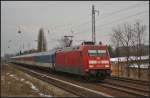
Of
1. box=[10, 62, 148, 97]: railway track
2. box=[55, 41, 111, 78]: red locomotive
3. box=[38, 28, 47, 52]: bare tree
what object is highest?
box=[38, 28, 47, 52]: bare tree

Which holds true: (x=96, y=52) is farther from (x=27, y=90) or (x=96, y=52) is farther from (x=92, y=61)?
(x=27, y=90)

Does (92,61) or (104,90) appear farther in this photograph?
A: (92,61)

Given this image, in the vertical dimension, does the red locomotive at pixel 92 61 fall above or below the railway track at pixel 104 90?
above

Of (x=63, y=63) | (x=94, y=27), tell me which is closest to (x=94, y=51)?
(x=63, y=63)

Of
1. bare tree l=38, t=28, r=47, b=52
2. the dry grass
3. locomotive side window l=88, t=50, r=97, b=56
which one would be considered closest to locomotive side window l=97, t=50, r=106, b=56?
locomotive side window l=88, t=50, r=97, b=56

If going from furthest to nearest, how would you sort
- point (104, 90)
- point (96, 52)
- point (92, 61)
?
point (96, 52) → point (92, 61) → point (104, 90)

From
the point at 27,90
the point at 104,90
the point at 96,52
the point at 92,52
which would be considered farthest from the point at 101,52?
the point at 27,90

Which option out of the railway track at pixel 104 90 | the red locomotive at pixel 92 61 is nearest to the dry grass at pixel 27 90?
the railway track at pixel 104 90

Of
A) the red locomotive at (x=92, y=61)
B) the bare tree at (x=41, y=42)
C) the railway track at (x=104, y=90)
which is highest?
the bare tree at (x=41, y=42)

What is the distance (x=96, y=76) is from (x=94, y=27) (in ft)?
58.5

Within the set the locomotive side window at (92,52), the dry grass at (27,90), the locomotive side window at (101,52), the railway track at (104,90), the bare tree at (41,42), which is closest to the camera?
the dry grass at (27,90)

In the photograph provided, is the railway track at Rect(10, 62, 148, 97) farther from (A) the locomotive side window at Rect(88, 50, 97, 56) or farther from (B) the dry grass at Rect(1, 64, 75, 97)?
(A) the locomotive side window at Rect(88, 50, 97, 56)

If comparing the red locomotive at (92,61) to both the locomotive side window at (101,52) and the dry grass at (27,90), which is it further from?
the dry grass at (27,90)

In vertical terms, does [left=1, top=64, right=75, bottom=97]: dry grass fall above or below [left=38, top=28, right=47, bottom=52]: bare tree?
below
